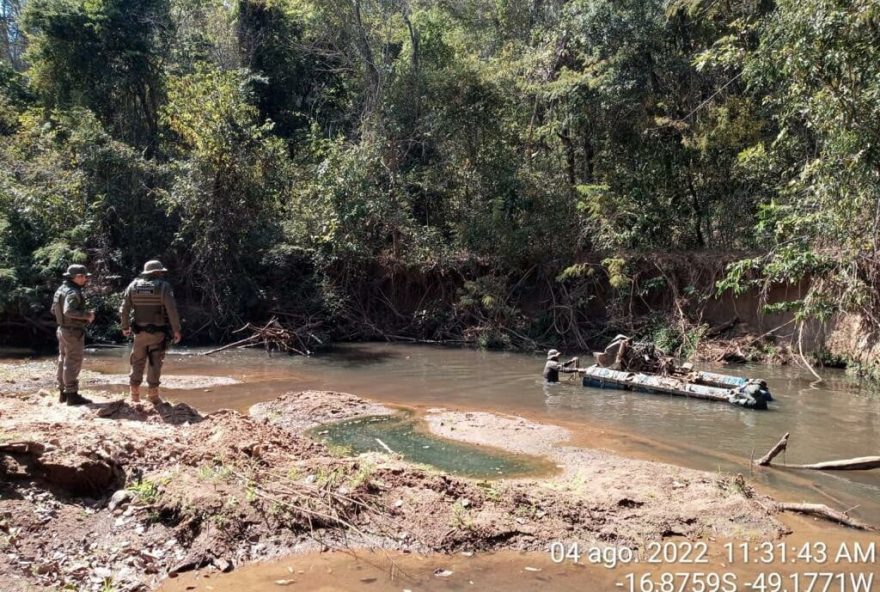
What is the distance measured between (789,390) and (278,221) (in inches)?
569

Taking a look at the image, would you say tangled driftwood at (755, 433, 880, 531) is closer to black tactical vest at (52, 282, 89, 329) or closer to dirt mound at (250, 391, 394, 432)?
dirt mound at (250, 391, 394, 432)

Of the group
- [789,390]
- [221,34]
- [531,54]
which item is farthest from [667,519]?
[221,34]

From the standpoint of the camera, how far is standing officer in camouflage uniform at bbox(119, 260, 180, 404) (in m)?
8.19

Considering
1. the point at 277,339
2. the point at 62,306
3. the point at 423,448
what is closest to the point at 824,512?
the point at 423,448

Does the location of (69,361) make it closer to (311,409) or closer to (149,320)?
(149,320)

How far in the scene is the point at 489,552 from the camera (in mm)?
4930

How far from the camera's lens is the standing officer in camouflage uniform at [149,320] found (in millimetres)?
8188

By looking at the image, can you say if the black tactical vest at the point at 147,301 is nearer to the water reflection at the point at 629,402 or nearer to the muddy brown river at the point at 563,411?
the muddy brown river at the point at 563,411

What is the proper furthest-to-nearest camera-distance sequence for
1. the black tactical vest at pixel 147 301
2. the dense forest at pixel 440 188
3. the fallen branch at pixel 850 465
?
the dense forest at pixel 440 188
the black tactical vest at pixel 147 301
the fallen branch at pixel 850 465

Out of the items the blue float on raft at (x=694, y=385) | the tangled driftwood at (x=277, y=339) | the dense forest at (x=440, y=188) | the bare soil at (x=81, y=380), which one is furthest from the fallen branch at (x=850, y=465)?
the tangled driftwood at (x=277, y=339)

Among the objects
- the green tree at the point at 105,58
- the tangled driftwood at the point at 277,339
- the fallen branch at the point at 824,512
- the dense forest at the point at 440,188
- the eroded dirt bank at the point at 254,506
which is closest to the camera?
the eroded dirt bank at the point at 254,506

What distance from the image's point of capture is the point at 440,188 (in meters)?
21.8

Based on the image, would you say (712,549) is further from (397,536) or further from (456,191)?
(456,191)

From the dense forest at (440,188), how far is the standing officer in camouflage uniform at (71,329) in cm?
1030
